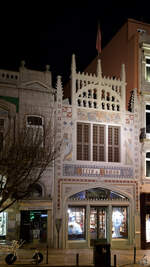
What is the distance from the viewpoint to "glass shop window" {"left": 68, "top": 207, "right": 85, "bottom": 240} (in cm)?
2431

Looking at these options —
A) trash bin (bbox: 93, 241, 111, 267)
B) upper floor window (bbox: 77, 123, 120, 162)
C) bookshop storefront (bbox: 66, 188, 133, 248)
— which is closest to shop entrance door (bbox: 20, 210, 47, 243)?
bookshop storefront (bbox: 66, 188, 133, 248)

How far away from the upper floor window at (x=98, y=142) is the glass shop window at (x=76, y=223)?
12.0ft

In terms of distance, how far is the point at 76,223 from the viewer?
24516mm

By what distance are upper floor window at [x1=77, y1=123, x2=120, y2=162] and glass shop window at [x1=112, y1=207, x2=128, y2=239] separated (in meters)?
3.68

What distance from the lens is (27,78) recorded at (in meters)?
24.2

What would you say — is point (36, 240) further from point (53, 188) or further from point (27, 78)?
point (27, 78)

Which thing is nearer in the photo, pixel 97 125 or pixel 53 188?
pixel 53 188

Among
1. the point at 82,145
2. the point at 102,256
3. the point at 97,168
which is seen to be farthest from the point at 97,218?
the point at 102,256

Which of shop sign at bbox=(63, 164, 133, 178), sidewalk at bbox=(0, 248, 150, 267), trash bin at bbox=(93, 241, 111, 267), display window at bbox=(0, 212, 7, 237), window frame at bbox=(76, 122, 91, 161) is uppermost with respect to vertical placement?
window frame at bbox=(76, 122, 91, 161)

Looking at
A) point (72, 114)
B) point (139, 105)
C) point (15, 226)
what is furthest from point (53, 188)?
point (139, 105)

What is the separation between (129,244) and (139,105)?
10.2 metres

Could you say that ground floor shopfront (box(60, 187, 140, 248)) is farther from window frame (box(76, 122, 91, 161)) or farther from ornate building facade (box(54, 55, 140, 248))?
window frame (box(76, 122, 91, 161))

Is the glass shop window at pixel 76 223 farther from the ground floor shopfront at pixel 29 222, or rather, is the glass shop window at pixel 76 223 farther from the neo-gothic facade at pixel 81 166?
the ground floor shopfront at pixel 29 222

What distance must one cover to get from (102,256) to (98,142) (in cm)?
972
